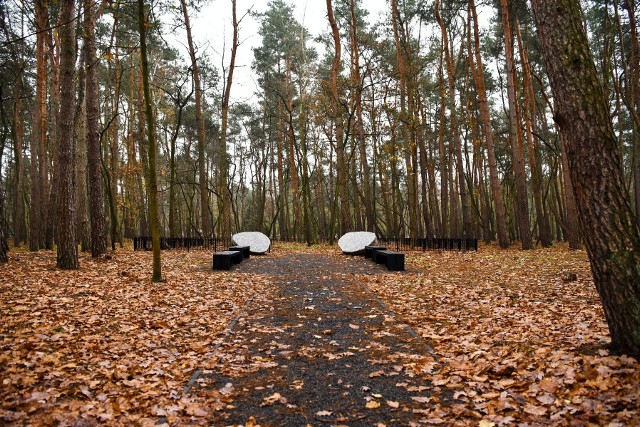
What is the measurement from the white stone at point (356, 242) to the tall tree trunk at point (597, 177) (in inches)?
470

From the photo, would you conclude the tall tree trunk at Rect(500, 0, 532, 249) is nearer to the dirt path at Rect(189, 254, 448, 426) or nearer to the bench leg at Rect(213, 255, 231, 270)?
the dirt path at Rect(189, 254, 448, 426)

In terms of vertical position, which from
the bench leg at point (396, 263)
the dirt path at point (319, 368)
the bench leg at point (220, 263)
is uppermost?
the bench leg at point (220, 263)

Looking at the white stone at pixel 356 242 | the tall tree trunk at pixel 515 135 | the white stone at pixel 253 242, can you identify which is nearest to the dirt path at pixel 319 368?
the white stone at pixel 356 242

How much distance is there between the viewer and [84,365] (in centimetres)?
400

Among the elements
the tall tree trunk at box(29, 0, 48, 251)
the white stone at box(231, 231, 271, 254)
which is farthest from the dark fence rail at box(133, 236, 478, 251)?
the tall tree trunk at box(29, 0, 48, 251)

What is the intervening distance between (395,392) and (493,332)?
2194 millimetres

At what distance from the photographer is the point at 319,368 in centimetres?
418

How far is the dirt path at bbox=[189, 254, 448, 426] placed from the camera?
326 cm

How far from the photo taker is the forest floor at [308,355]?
10.4ft

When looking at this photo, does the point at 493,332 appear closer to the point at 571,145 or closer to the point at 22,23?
the point at 571,145

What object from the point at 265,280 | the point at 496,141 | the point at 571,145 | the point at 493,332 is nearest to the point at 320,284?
the point at 265,280

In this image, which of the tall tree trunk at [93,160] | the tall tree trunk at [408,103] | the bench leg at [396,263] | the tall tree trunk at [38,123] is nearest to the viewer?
the bench leg at [396,263]

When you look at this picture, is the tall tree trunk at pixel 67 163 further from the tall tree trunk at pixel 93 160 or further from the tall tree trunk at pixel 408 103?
the tall tree trunk at pixel 408 103

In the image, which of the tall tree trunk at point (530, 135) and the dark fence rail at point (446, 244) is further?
the tall tree trunk at point (530, 135)
